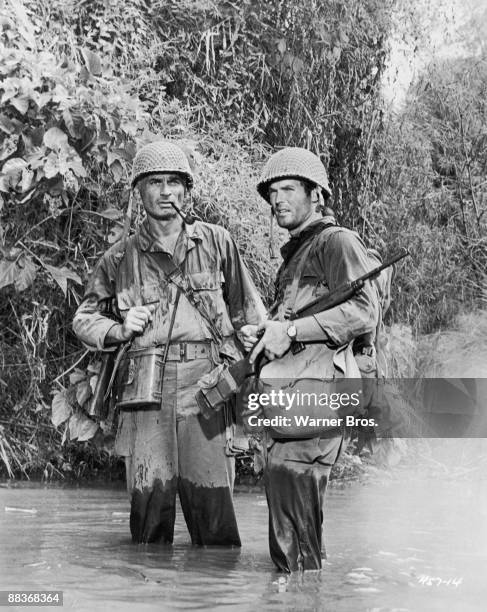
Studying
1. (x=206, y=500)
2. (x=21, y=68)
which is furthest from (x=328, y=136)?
(x=206, y=500)

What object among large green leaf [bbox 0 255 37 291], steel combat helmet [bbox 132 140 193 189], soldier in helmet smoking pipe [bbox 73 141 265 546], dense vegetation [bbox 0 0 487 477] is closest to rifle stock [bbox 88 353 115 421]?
soldier in helmet smoking pipe [bbox 73 141 265 546]

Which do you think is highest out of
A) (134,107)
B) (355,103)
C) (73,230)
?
(355,103)

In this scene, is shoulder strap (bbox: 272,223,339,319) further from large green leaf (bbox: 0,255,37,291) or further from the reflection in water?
large green leaf (bbox: 0,255,37,291)

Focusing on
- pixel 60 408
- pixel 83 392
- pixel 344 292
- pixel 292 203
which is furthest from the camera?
pixel 60 408

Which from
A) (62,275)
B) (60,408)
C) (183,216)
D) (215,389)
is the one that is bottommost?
(215,389)

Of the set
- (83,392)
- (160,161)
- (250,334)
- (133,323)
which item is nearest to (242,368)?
(250,334)

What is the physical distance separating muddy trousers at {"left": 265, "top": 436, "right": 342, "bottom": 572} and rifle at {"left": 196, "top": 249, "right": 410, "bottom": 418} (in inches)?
16.8

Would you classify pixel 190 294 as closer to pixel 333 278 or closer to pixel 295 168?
pixel 295 168

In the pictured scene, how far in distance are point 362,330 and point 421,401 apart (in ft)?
22.1

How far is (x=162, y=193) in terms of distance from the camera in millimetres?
6270

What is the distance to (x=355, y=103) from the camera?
11.2 metres

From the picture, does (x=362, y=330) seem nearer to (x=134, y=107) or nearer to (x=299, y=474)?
(x=299, y=474)

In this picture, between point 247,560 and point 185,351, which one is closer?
point 247,560

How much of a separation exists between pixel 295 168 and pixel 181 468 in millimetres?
1720
